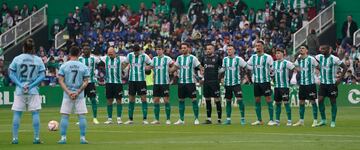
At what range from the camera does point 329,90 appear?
30.0 metres

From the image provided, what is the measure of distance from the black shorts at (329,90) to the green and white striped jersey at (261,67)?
1.95 m

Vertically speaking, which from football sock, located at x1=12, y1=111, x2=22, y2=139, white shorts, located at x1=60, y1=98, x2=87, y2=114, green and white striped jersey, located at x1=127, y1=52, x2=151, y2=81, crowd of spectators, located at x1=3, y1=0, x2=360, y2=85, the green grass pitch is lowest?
the green grass pitch

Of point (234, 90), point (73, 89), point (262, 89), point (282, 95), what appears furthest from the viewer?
point (234, 90)

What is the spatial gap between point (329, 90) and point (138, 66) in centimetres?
652

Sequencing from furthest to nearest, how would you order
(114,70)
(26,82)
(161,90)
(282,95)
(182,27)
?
1. (182,27)
2. (114,70)
3. (161,90)
4. (282,95)
5. (26,82)

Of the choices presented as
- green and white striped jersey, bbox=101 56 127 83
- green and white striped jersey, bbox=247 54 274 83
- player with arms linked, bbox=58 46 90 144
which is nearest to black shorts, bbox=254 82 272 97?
green and white striped jersey, bbox=247 54 274 83

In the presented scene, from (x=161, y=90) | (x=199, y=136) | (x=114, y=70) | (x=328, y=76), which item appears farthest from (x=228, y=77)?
(x=199, y=136)

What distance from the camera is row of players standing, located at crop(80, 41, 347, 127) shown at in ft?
99.2

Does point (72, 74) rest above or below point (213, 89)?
above

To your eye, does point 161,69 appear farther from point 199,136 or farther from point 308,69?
point 199,136

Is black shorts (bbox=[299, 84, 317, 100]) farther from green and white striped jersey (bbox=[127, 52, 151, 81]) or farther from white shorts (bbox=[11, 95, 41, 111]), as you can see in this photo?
white shorts (bbox=[11, 95, 41, 111])

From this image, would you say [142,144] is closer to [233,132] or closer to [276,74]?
[233,132]

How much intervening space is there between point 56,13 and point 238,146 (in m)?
39.2

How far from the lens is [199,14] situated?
53188 mm
